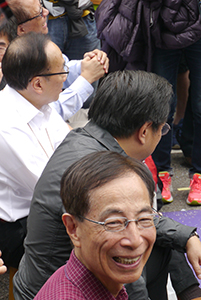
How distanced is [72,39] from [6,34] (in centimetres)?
107

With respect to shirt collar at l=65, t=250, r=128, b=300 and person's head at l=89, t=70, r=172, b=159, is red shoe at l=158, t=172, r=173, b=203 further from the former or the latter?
shirt collar at l=65, t=250, r=128, b=300

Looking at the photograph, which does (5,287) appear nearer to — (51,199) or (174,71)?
(51,199)

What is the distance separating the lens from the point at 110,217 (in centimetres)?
106

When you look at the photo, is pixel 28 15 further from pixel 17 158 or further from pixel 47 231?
pixel 47 231

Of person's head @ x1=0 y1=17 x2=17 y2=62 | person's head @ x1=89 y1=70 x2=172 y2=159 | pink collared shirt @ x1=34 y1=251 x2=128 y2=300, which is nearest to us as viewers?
pink collared shirt @ x1=34 y1=251 x2=128 y2=300

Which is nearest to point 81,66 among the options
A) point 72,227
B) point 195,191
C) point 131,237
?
point 195,191

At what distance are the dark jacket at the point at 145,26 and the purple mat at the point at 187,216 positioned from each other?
1.12 meters

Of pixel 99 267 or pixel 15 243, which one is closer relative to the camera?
A: pixel 99 267

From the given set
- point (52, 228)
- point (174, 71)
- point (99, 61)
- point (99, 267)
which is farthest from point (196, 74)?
point (99, 267)

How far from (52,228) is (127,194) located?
50 cm

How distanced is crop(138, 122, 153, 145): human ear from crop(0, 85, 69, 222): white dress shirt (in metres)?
0.54

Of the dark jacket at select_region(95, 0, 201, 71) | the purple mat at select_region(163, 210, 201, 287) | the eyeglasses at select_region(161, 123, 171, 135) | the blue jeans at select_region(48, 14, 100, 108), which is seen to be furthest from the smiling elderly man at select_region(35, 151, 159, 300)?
the blue jeans at select_region(48, 14, 100, 108)

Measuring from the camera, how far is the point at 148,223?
43.4 inches

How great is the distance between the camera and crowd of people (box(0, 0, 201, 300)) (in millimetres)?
1090
